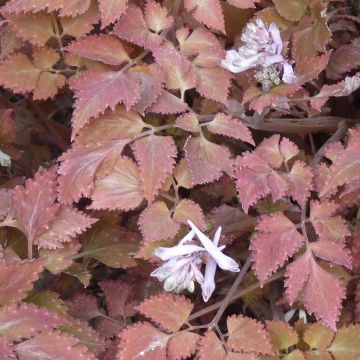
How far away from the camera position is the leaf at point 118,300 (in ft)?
4.33

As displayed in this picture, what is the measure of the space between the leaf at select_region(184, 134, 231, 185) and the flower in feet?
0.51

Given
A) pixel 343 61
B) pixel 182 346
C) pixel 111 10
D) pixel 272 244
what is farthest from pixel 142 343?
pixel 343 61

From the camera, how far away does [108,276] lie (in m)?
1.59

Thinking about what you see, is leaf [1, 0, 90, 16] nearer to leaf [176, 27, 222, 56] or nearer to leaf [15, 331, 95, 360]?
leaf [176, 27, 222, 56]

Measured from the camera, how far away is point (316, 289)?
A: 107 centimetres

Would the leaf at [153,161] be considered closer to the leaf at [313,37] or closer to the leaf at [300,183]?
the leaf at [300,183]

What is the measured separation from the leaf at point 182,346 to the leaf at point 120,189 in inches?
9.6

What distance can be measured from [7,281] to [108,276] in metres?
0.54

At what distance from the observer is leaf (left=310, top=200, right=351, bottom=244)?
3.64 ft

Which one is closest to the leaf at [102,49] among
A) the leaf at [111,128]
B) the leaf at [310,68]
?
the leaf at [111,128]

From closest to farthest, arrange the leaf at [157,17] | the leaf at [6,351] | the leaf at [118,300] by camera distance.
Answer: the leaf at [6,351], the leaf at [157,17], the leaf at [118,300]

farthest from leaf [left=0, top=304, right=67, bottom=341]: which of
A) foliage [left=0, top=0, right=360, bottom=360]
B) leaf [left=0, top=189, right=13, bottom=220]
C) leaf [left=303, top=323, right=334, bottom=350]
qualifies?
leaf [left=303, top=323, right=334, bottom=350]

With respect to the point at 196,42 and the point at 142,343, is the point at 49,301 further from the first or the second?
the point at 196,42

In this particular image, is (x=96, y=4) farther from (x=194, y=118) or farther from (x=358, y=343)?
(x=358, y=343)
